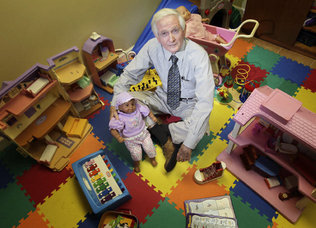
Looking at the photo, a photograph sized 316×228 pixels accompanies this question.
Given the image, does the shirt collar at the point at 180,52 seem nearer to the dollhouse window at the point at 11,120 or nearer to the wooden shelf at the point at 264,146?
the wooden shelf at the point at 264,146

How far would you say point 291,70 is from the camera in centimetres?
330

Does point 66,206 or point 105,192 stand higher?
point 105,192

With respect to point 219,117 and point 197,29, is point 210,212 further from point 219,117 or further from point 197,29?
point 197,29

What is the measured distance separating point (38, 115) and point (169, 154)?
1.53 metres

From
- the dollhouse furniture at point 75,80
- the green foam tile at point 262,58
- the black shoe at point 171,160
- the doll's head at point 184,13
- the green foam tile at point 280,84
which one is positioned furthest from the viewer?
the green foam tile at point 262,58

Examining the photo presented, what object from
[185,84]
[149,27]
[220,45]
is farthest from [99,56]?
[220,45]

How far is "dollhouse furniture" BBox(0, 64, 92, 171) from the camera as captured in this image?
7.01 ft

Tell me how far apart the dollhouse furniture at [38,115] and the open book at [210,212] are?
1.51 m

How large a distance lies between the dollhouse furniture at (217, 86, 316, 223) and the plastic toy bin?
1.15 meters

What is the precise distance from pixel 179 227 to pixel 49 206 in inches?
53.5

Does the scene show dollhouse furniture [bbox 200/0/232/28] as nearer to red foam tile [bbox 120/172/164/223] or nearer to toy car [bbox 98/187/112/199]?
red foam tile [bbox 120/172/164/223]

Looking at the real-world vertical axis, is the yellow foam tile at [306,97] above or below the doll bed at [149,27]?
below

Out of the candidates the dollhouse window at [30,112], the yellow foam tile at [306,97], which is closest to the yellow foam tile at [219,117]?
the yellow foam tile at [306,97]

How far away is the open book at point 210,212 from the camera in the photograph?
6.57 feet
